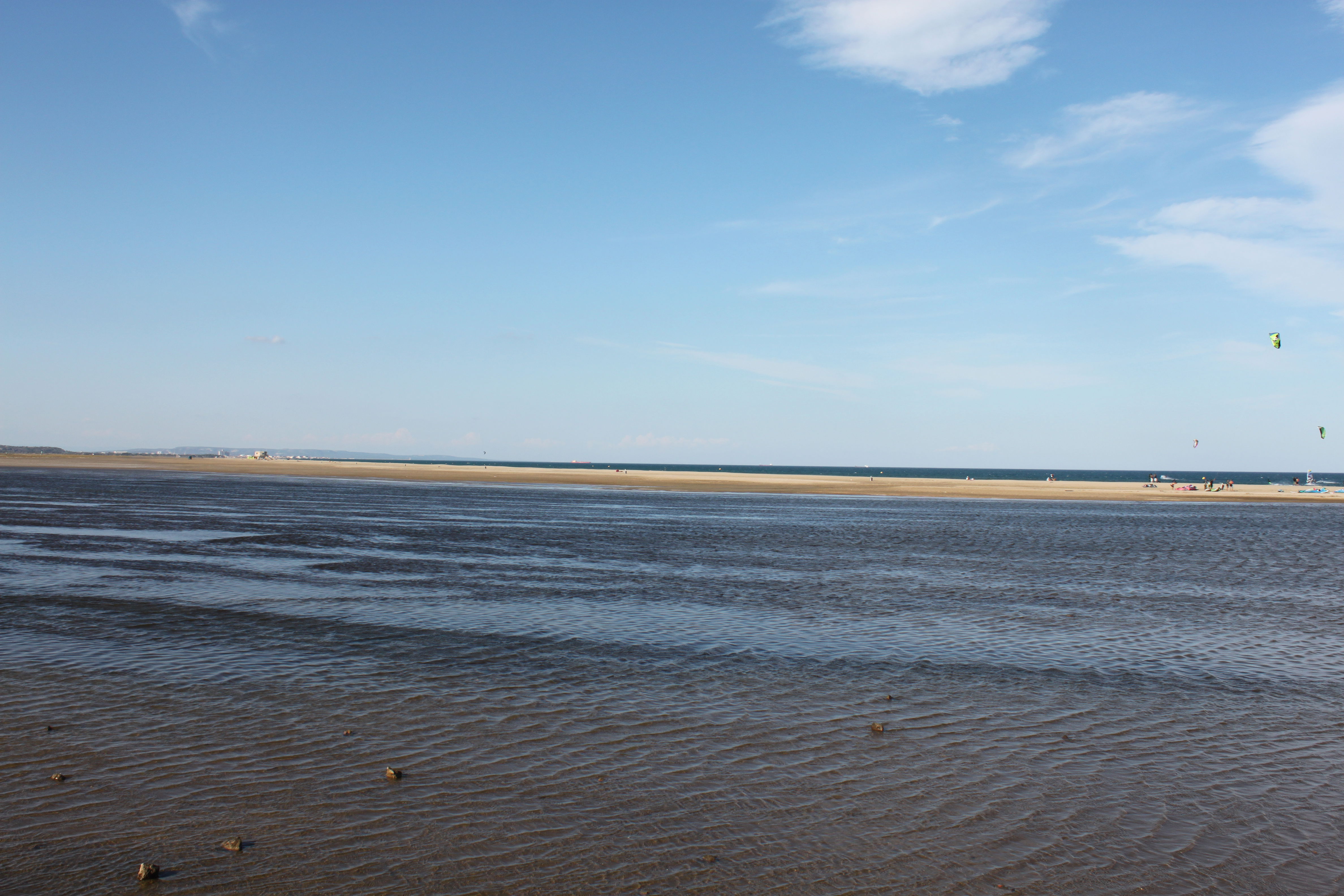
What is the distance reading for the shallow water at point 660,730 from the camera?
717 cm

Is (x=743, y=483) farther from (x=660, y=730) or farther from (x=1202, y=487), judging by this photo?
→ (x=660, y=730)

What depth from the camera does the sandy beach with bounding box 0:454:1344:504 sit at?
8969cm

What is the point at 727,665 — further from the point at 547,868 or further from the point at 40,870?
the point at 40,870

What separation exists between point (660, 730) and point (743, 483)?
10405 cm

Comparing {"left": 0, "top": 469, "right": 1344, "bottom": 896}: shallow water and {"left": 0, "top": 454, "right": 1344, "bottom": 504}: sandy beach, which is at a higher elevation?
{"left": 0, "top": 454, "right": 1344, "bottom": 504}: sandy beach

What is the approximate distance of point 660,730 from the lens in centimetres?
1070

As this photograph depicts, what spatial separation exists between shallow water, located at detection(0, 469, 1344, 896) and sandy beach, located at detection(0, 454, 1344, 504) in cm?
6887

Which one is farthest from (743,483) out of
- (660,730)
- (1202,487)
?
(660,730)

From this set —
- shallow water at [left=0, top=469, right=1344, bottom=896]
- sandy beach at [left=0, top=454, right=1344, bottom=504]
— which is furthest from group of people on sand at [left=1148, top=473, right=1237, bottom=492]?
shallow water at [left=0, top=469, right=1344, bottom=896]

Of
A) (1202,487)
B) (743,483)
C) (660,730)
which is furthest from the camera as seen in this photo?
(743,483)

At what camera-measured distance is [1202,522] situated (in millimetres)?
52719

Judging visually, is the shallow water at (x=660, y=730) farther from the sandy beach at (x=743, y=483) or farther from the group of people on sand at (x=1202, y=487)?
the group of people on sand at (x=1202, y=487)

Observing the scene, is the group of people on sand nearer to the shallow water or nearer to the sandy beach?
the sandy beach

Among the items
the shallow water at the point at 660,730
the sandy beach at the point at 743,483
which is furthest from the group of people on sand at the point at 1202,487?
the shallow water at the point at 660,730
